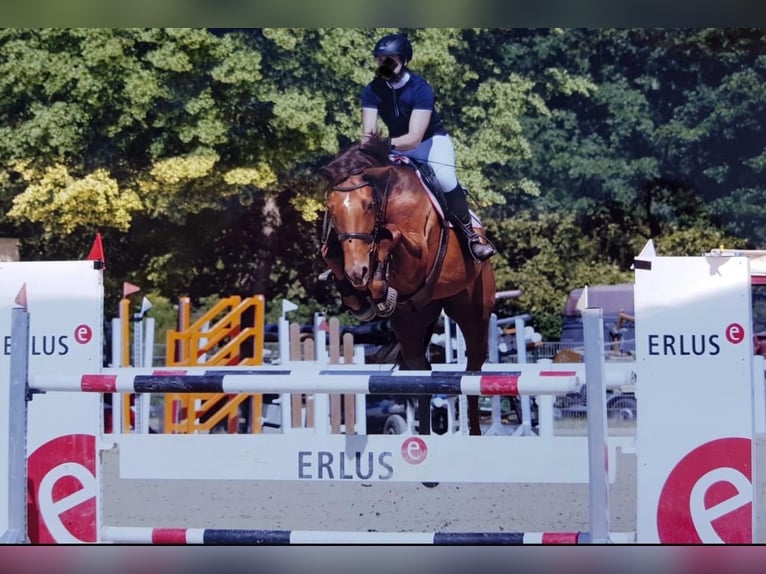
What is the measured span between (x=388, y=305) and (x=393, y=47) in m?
0.85

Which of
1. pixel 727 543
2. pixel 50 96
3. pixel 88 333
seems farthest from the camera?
pixel 50 96

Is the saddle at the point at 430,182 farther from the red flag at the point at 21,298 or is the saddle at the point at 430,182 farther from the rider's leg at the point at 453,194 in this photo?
the red flag at the point at 21,298

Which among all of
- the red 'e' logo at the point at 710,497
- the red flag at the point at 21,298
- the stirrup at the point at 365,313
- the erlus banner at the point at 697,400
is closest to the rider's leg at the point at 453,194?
the stirrup at the point at 365,313

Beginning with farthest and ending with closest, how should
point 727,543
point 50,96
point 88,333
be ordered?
point 50,96
point 88,333
point 727,543

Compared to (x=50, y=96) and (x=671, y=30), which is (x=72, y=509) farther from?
(x=671, y=30)

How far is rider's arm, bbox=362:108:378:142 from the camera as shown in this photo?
12.1 ft

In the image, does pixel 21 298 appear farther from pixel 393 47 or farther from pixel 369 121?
pixel 393 47

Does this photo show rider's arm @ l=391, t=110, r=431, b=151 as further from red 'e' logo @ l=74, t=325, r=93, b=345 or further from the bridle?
red 'e' logo @ l=74, t=325, r=93, b=345

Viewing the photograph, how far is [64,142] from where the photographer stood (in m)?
3.74

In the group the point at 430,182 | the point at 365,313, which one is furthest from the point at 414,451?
the point at 430,182

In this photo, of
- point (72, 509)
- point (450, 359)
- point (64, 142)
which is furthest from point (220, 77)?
point (72, 509)

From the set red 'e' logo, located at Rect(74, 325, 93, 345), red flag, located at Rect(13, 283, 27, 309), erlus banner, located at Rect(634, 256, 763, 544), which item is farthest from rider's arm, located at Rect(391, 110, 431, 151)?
red flag, located at Rect(13, 283, 27, 309)

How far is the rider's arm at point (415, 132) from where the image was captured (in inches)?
145
